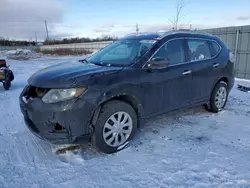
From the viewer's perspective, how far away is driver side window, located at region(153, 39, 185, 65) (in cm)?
372

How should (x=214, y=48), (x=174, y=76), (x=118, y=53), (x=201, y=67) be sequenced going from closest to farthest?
1. (x=174, y=76)
2. (x=118, y=53)
3. (x=201, y=67)
4. (x=214, y=48)

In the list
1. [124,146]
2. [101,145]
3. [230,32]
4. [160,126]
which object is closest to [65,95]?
[101,145]

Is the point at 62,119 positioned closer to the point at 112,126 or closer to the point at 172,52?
the point at 112,126

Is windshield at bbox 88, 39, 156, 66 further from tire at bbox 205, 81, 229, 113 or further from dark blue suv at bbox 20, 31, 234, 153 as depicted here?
tire at bbox 205, 81, 229, 113

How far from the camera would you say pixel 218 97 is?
16.1 ft

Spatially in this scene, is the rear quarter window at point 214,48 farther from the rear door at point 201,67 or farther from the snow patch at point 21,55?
the snow patch at point 21,55

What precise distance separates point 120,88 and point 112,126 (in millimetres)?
560

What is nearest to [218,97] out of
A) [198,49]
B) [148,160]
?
[198,49]

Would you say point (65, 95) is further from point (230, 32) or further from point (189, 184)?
point (230, 32)

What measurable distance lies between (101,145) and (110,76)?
98 cm

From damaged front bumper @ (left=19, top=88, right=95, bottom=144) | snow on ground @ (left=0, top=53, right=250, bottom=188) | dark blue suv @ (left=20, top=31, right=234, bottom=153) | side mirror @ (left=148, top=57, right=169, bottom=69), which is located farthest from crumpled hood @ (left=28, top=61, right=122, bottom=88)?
snow on ground @ (left=0, top=53, right=250, bottom=188)

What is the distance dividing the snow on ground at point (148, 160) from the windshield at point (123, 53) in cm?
134

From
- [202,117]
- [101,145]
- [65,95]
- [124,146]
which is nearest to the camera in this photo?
[65,95]

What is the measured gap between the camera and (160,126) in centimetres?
422
